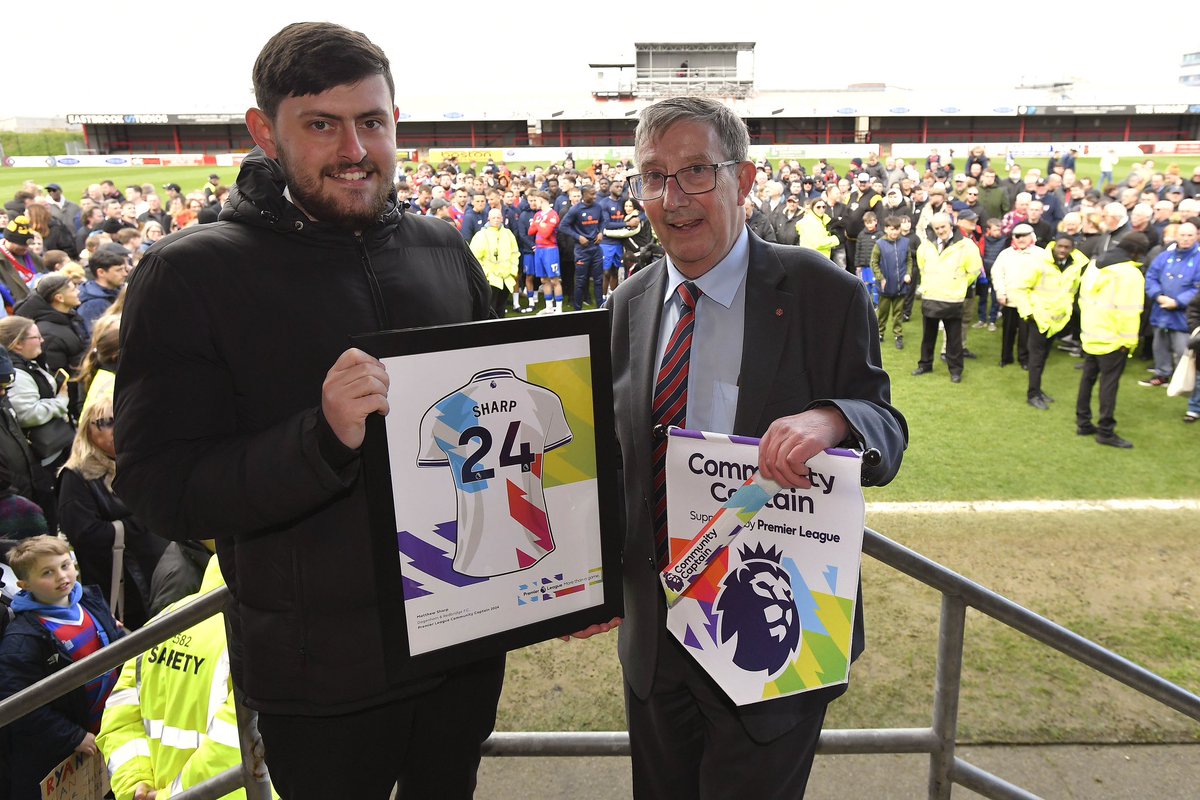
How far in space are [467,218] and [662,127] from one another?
13212 millimetres

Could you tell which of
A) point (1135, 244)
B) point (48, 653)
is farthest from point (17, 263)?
point (1135, 244)

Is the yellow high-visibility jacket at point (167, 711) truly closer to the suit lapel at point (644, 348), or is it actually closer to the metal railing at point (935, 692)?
the metal railing at point (935, 692)

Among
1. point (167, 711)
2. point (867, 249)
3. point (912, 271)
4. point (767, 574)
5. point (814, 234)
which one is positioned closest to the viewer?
point (767, 574)

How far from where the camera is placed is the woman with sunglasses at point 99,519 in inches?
153

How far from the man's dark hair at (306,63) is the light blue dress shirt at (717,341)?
0.85 meters

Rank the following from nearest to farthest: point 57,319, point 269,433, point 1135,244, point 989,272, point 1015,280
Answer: point 269,433, point 57,319, point 1135,244, point 1015,280, point 989,272

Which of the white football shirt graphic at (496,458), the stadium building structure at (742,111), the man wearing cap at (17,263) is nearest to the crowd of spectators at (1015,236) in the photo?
the white football shirt graphic at (496,458)

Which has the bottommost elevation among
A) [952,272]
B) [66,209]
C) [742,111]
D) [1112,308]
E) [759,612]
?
[1112,308]

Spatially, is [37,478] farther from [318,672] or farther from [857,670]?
[857,670]

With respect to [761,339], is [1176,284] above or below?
below

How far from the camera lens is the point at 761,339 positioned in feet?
5.83

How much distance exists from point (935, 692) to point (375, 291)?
1632 mm

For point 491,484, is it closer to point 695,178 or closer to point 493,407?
point 493,407

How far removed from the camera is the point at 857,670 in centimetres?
400
